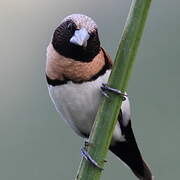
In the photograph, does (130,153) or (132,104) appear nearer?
(130,153)

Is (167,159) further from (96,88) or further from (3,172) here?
(96,88)

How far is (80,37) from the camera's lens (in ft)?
4.05

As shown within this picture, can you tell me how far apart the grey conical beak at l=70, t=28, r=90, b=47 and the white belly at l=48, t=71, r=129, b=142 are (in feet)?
0.48

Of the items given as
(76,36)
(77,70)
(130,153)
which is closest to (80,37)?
(76,36)

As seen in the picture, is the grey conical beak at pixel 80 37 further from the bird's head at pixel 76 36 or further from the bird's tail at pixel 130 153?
the bird's tail at pixel 130 153

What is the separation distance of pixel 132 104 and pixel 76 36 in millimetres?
1237

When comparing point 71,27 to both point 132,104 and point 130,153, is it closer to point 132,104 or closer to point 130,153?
point 130,153

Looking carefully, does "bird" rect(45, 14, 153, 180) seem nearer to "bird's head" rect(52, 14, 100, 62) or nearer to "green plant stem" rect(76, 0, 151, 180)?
"bird's head" rect(52, 14, 100, 62)

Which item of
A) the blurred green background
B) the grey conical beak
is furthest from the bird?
the blurred green background

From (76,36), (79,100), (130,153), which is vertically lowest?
(130,153)

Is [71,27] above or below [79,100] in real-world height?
above

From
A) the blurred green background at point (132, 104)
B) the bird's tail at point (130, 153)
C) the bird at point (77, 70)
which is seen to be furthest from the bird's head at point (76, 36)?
the blurred green background at point (132, 104)

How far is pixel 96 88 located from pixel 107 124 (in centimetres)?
47

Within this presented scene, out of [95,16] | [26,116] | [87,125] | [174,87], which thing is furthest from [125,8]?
[87,125]
